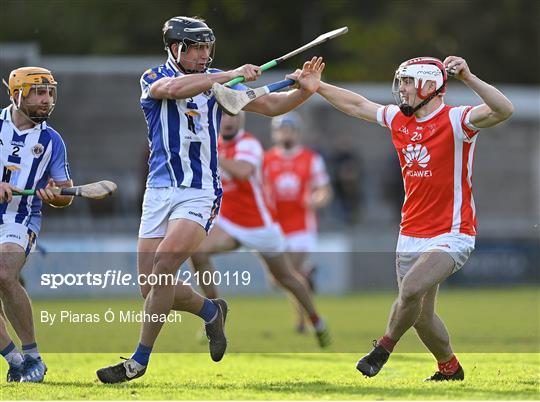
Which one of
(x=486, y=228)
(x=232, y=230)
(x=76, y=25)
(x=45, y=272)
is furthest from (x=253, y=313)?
(x=76, y=25)

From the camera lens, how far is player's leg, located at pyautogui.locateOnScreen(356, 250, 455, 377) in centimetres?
778

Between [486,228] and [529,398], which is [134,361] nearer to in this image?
[529,398]

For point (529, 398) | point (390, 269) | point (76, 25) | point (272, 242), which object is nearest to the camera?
point (529, 398)

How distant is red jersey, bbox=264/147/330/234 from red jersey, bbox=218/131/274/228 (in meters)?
2.65

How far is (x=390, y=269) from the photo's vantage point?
2169 cm

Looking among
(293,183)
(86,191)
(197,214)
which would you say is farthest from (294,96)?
(293,183)

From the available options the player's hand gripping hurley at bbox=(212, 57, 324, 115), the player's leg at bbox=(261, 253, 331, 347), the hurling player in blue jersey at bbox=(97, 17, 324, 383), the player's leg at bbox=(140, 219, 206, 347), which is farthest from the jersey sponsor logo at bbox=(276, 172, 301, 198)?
the player's leg at bbox=(140, 219, 206, 347)

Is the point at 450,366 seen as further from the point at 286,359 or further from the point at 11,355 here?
the point at 11,355

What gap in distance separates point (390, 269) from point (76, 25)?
37.1 ft

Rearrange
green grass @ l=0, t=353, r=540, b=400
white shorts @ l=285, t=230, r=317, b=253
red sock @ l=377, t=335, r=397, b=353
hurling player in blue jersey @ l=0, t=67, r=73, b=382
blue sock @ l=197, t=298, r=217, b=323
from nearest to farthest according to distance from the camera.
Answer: green grass @ l=0, t=353, r=540, b=400 < red sock @ l=377, t=335, r=397, b=353 < hurling player in blue jersey @ l=0, t=67, r=73, b=382 < blue sock @ l=197, t=298, r=217, b=323 < white shorts @ l=285, t=230, r=317, b=253

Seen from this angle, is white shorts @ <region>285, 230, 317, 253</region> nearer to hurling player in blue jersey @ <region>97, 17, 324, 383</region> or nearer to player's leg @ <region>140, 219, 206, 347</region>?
hurling player in blue jersey @ <region>97, 17, 324, 383</region>

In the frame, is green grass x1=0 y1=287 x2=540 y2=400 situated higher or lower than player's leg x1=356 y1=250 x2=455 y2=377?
lower

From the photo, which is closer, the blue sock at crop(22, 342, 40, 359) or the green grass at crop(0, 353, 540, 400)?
the green grass at crop(0, 353, 540, 400)

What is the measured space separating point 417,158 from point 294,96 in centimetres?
106
